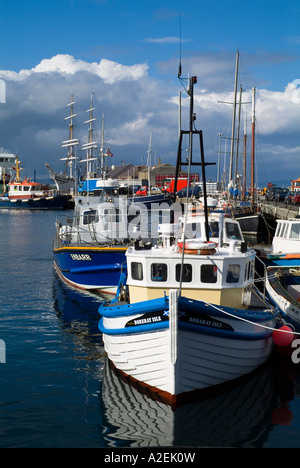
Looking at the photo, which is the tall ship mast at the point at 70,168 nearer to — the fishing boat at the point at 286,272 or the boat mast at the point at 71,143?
the boat mast at the point at 71,143

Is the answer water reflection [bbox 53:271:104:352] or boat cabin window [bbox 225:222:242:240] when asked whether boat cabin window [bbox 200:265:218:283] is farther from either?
boat cabin window [bbox 225:222:242:240]

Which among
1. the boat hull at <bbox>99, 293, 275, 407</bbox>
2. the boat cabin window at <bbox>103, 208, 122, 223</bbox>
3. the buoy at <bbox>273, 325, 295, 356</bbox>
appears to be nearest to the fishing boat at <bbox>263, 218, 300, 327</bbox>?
the buoy at <bbox>273, 325, 295, 356</bbox>

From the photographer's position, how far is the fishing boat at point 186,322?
10922mm

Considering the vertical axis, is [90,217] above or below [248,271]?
above

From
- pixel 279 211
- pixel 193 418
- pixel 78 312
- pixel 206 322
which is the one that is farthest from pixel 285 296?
pixel 279 211

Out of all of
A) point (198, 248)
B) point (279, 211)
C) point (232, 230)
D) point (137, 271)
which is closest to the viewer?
point (198, 248)

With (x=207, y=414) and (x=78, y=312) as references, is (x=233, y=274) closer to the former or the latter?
(x=207, y=414)

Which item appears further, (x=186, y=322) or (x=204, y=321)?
(x=204, y=321)

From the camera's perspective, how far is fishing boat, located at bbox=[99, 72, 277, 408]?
10.9 m

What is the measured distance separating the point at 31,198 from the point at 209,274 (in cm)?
9413

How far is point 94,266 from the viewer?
23078 millimetres

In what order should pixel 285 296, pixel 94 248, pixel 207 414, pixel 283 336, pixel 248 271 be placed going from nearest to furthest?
1. pixel 207 414
2. pixel 248 271
3. pixel 283 336
4. pixel 285 296
5. pixel 94 248

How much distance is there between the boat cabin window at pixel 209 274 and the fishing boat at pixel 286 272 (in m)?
4.63

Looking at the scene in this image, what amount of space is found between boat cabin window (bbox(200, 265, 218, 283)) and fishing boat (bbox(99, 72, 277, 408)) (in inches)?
1.0
